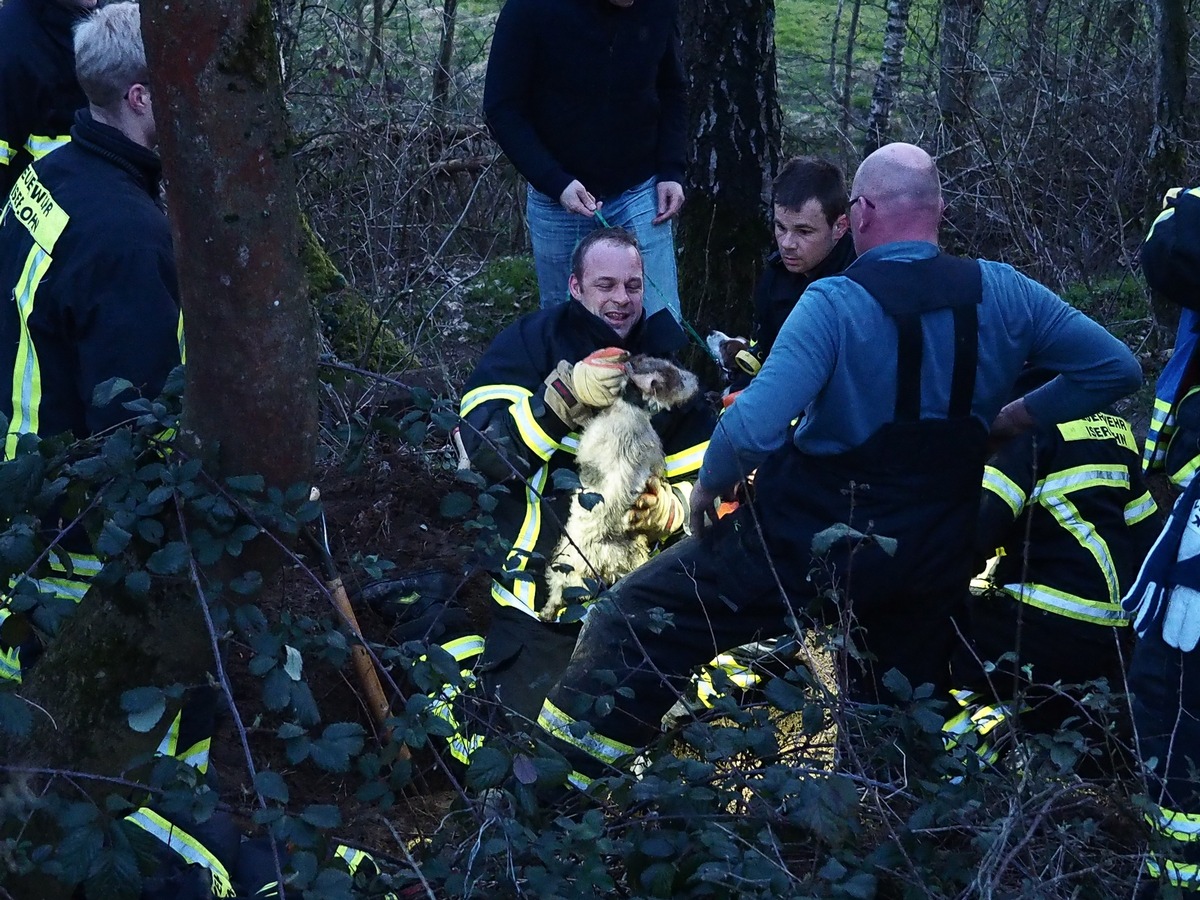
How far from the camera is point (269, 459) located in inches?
103

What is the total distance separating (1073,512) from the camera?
11.9ft

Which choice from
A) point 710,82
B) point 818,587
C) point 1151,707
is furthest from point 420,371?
point 1151,707

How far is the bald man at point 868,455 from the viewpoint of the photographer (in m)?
3.08

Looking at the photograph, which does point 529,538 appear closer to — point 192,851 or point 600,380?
point 600,380

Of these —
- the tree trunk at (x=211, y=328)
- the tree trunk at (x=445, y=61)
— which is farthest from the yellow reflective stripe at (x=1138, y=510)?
the tree trunk at (x=445, y=61)

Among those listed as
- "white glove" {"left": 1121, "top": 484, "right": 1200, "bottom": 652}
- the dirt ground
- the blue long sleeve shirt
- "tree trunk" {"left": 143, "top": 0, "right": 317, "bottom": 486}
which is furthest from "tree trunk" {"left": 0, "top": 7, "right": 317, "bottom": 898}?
"white glove" {"left": 1121, "top": 484, "right": 1200, "bottom": 652}

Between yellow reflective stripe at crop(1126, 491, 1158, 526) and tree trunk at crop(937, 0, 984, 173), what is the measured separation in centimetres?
518

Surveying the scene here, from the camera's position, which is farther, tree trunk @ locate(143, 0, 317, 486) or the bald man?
the bald man

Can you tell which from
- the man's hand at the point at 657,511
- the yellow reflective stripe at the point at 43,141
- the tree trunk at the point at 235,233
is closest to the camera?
the tree trunk at the point at 235,233

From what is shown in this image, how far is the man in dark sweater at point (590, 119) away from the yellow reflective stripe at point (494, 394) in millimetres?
1004

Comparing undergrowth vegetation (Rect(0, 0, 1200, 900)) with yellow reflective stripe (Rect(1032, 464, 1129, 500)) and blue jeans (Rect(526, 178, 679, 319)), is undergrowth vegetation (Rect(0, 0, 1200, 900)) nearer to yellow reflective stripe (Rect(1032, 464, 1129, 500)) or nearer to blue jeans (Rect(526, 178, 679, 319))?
yellow reflective stripe (Rect(1032, 464, 1129, 500))

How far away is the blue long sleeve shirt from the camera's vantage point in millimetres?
3059

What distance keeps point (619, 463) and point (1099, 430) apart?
1413 millimetres

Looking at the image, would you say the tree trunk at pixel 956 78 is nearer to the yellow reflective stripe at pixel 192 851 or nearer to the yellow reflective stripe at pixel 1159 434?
the yellow reflective stripe at pixel 1159 434
